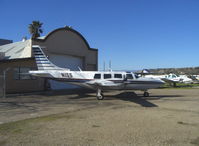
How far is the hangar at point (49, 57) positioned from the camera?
19891mm

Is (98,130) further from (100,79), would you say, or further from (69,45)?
(69,45)

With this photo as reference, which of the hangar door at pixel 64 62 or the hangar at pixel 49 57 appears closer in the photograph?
the hangar at pixel 49 57

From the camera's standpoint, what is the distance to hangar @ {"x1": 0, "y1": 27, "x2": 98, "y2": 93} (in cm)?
1989

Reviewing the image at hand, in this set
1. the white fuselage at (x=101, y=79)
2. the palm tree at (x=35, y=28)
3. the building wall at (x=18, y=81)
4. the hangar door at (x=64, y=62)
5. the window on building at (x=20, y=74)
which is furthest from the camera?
the palm tree at (x=35, y=28)

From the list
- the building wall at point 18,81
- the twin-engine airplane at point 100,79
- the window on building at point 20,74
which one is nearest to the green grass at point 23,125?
the twin-engine airplane at point 100,79

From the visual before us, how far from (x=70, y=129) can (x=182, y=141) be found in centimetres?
367

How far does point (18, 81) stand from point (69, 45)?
26.8ft

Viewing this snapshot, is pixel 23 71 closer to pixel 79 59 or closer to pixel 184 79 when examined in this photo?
pixel 79 59

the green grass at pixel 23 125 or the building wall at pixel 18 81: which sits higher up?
the building wall at pixel 18 81

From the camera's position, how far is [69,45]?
25594 millimetres

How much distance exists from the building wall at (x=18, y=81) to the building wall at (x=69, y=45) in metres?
2.58

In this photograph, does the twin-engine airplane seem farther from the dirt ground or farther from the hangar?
the dirt ground

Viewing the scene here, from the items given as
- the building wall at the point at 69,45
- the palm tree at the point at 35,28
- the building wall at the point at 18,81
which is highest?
the palm tree at the point at 35,28

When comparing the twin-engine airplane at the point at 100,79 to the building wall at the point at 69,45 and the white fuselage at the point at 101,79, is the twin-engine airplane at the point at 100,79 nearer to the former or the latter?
the white fuselage at the point at 101,79
